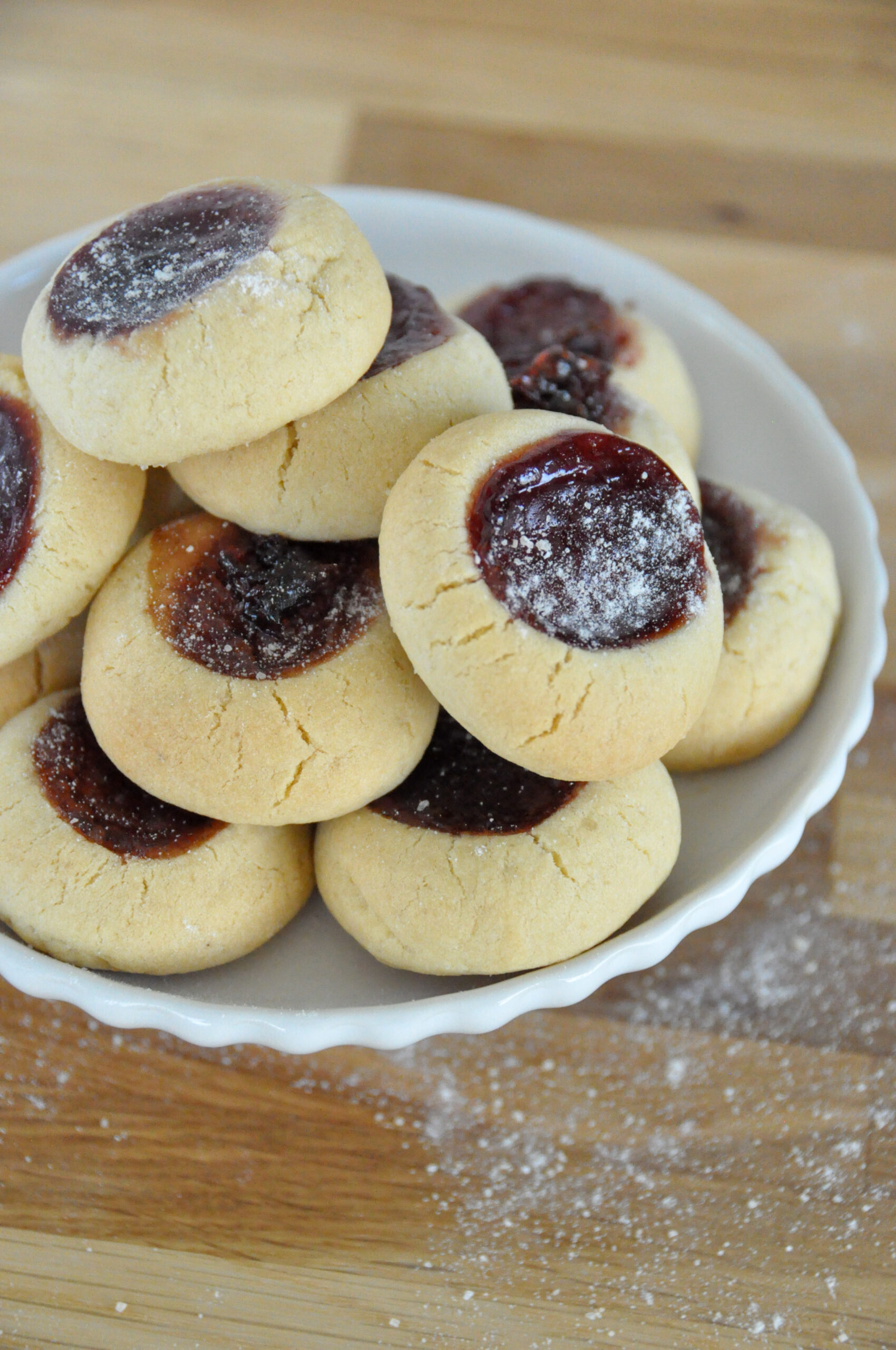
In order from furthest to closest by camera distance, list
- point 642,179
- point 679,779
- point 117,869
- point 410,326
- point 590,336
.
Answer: point 642,179, point 590,336, point 679,779, point 410,326, point 117,869

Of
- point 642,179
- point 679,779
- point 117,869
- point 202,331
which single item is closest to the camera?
point 202,331

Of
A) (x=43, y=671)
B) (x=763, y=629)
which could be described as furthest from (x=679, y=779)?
(x=43, y=671)

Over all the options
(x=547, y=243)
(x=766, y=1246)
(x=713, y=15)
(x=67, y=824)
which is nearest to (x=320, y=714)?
(x=67, y=824)

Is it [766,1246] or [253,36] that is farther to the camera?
[253,36]

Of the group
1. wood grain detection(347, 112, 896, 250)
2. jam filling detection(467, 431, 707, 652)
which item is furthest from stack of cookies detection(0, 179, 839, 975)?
wood grain detection(347, 112, 896, 250)

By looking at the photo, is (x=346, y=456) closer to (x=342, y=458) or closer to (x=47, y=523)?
(x=342, y=458)

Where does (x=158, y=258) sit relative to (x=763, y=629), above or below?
above

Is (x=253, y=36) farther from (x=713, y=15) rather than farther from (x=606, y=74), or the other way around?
(x=713, y=15)
